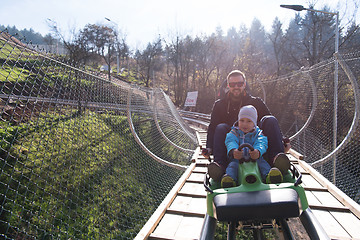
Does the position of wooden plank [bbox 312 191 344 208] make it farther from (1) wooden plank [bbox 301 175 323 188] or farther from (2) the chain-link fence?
(2) the chain-link fence

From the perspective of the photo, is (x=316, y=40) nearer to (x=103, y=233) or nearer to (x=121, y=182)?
(x=121, y=182)

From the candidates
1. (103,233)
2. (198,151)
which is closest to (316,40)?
(198,151)

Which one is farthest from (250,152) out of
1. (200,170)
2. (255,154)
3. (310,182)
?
(200,170)

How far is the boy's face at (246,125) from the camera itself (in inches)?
68.2

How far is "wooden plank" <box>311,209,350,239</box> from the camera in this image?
1537 millimetres

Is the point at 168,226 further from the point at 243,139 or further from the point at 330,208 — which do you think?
the point at 330,208

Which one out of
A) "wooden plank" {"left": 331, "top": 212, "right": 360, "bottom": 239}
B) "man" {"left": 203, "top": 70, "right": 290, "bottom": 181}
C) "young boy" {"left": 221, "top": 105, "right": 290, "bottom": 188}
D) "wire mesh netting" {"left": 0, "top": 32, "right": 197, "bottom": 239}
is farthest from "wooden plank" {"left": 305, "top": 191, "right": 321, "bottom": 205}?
"wire mesh netting" {"left": 0, "top": 32, "right": 197, "bottom": 239}

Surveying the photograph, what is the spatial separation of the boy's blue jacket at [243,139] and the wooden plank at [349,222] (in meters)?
0.83

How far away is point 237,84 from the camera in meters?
2.27

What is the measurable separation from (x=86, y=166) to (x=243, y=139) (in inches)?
134

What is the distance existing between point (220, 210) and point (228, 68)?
19.0 meters

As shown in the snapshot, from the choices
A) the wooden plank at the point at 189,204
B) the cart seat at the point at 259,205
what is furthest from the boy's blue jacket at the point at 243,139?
the wooden plank at the point at 189,204

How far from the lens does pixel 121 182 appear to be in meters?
4.20

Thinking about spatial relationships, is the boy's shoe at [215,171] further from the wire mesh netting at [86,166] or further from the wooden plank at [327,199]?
the wire mesh netting at [86,166]
